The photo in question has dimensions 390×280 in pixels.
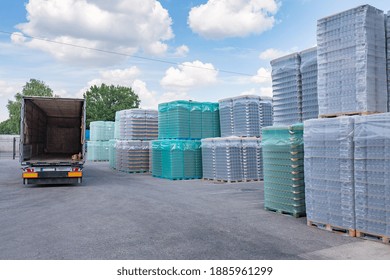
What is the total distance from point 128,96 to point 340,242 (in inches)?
1859

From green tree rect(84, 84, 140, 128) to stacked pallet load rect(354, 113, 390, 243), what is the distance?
43362 millimetres

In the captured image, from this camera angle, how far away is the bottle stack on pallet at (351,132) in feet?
17.7

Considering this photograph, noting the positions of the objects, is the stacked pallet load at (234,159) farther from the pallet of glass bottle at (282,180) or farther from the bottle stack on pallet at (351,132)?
the bottle stack on pallet at (351,132)

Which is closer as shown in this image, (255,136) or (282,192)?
(282,192)

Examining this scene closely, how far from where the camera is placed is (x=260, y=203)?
8945 mm

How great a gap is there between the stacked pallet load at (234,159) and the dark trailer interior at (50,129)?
5060 mm

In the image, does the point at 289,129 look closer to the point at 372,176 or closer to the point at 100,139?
the point at 372,176

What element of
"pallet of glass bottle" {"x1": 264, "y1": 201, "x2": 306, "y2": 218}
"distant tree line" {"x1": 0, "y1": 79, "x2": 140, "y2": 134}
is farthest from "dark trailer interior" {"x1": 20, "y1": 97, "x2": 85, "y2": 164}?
"distant tree line" {"x1": 0, "y1": 79, "x2": 140, "y2": 134}

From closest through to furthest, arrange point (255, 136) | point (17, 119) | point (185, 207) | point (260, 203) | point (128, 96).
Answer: point (185, 207) → point (260, 203) → point (255, 136) → point (128, 96) → point (17, 119)

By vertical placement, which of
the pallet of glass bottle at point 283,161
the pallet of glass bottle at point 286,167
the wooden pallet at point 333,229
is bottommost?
the wooden pallet at point 333,229

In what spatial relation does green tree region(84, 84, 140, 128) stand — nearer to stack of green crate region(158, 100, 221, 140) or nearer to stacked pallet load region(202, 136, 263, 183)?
stack of green crate region(158, 100, 221, 140)

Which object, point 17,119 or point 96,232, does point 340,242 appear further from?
point 17,119

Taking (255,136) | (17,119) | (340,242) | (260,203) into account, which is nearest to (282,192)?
(260,203)

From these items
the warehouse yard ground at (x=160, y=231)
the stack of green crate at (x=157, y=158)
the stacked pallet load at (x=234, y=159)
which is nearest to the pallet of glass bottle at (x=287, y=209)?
Result: the warehouse yard ground at (x=160, y=231)
